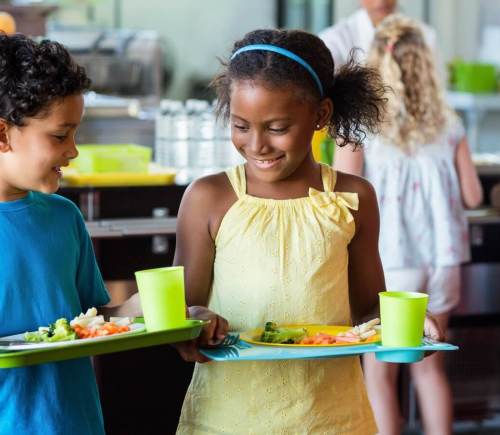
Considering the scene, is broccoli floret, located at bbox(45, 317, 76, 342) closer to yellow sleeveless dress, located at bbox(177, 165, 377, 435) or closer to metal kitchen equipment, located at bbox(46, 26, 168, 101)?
yellow sleeveless dress, located at bbox(177, 165, 377, 435)

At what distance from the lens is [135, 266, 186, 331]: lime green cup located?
1.60 meters

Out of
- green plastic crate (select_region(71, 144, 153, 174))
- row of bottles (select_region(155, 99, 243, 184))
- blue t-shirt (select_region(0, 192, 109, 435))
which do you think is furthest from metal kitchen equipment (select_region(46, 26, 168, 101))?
blue t-shirt (select_region(0, 192, 109, 435))

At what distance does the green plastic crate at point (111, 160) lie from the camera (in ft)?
12.0

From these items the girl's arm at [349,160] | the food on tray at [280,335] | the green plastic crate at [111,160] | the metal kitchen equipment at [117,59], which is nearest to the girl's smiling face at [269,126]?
the food on tray at [280,335]

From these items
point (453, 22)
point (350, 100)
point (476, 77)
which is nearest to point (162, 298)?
point (350, 100)

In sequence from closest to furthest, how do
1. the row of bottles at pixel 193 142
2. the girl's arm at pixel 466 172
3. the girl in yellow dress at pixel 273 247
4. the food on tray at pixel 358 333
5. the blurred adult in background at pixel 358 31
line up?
1. the food on tray at pixel 358 333
2. the girl in yellow dress at pixel 273 247
3. the girl's arm at pixel 466 172
4. the row of bottles at pixel 193 142
5. the blurred adult in background at pixel 358 31

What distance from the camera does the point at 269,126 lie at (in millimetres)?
1821

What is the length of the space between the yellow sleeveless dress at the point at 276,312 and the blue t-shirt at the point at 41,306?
24cm

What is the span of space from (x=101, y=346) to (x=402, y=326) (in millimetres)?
470

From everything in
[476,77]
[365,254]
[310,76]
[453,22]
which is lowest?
[365,254]

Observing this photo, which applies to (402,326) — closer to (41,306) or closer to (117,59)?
(41,306)

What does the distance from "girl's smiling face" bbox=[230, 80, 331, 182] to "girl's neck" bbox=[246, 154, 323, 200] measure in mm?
60

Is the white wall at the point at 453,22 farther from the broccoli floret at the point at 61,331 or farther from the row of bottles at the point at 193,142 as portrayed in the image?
the broccoli floret at the point at 61,331

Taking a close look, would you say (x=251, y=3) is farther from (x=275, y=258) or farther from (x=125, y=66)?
(x=275, y=258)
